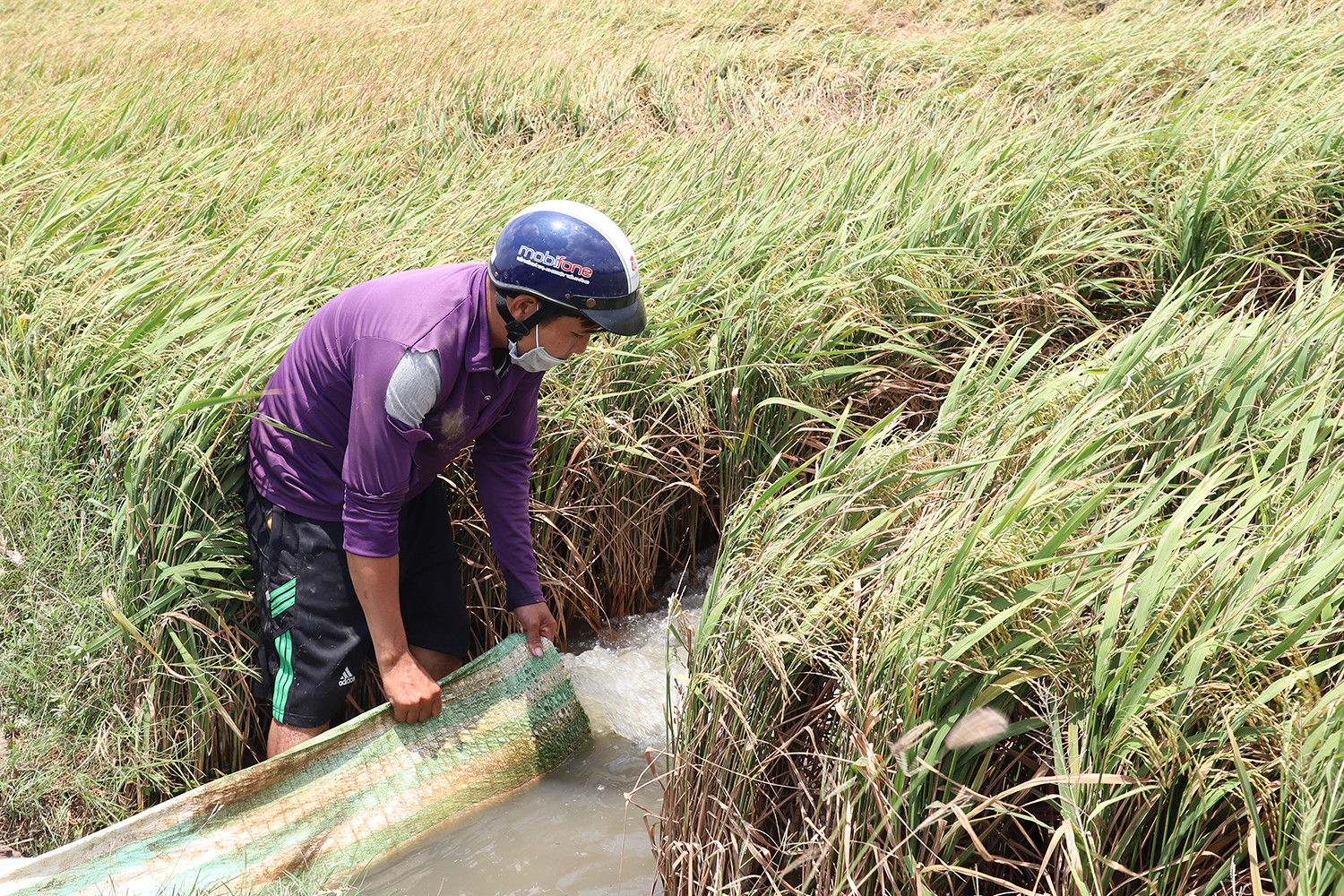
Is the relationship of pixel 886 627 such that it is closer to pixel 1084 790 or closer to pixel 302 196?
pixel 1084 790

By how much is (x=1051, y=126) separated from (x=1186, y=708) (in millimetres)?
3667

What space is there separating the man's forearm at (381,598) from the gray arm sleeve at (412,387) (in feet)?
1.08

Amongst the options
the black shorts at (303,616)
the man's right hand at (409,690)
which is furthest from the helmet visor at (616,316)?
the man's right hand at (409,690)

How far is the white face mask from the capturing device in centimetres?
222

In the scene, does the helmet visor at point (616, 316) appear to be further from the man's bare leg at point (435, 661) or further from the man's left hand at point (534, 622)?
the man's bare leg at point (435, 661)

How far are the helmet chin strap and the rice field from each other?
25.5 inches

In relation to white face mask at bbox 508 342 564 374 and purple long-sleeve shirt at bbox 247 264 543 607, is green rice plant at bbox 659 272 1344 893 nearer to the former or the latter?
white face mask at bbox 508 342 564 374

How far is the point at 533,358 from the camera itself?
7.33 ft

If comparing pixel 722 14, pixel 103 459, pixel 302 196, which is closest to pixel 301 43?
pixel 722 14

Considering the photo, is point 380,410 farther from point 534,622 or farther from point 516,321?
point 534,622

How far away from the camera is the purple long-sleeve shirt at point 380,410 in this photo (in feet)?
6.90

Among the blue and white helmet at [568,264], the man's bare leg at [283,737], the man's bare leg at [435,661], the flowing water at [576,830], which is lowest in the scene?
the flowing water at [576,830]

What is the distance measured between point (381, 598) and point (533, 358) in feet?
2.09

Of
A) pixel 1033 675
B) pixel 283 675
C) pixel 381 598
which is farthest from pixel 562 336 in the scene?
pixel 1033 675
